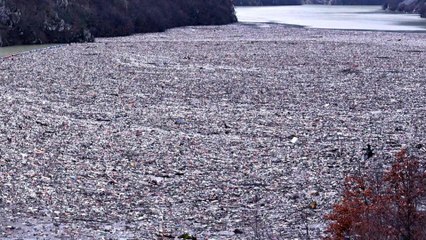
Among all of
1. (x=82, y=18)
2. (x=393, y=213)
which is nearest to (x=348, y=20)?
(x=82, y=18)

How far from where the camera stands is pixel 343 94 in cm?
2345

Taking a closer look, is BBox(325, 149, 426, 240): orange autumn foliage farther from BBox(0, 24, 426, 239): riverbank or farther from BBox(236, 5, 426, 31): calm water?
BBox(236, 5, 426, 31): calm water

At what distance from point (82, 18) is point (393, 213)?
43483 mm

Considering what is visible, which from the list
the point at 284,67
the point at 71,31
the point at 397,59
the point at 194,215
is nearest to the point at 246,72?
the point at 284,67

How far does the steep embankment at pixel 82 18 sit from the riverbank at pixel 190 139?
43.2ft

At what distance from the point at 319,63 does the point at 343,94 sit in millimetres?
8680

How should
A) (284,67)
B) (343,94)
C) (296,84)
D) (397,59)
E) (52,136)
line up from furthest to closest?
(397,59) < (284,67) < (296,84) < (343,94) < (52,136)

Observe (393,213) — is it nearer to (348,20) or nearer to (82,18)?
(82,18)

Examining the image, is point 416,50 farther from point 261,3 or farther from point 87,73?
point 261,3

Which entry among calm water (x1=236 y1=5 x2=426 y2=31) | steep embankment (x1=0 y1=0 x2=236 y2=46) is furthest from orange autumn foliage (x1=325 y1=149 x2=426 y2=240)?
calm water (x1=236 y1=5 x2=426 y2=31)

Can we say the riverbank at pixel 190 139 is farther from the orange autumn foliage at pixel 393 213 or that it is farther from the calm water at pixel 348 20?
the calm water at pixel 348 20

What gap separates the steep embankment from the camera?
44.9m

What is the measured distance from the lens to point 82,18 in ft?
164

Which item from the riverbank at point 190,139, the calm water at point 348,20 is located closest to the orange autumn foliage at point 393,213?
the riverbank at point 190,139
